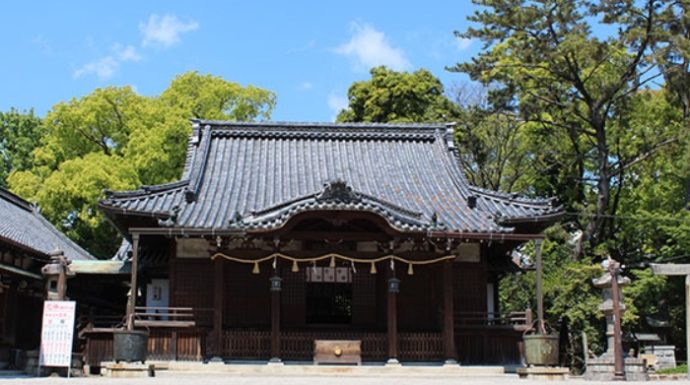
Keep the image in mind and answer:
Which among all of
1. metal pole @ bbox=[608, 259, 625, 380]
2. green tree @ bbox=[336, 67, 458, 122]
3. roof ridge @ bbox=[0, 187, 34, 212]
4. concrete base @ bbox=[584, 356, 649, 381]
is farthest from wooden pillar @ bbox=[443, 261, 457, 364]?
green tree @ bbox=[336, 67, 458, 122]

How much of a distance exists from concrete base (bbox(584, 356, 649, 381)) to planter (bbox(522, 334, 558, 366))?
30.7 inches

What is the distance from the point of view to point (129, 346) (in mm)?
15969

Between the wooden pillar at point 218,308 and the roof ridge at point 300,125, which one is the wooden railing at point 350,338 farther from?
the roof ridge at point 300,125

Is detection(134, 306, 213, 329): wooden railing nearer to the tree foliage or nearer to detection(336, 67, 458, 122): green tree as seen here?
the tree foliage

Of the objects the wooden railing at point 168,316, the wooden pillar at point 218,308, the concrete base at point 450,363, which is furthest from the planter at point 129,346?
the concrete base at point 450,363

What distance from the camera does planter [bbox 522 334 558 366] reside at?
54.3ft

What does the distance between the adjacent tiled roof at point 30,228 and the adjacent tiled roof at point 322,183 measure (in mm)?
5219

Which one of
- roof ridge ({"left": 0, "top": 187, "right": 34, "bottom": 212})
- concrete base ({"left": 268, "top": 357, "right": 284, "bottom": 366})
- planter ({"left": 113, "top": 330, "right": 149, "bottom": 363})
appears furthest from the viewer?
roof ridge ({"left": 0, "top": 187, "right": 34, "bottom": 212})

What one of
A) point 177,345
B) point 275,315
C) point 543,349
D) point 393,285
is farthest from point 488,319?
point 177,345

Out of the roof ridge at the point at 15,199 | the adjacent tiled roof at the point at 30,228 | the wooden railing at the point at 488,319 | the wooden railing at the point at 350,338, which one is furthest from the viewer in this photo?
the roof ridge at the point at 15,199

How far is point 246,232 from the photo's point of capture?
17.5 meters

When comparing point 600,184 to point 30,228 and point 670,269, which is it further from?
point 30,228

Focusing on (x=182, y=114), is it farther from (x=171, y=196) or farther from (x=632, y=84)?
(x=632, y=84)

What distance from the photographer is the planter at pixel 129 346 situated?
52.3 ft
